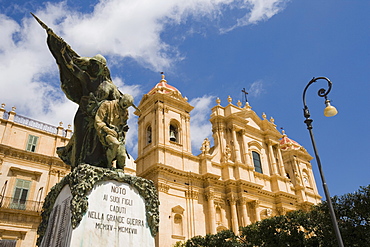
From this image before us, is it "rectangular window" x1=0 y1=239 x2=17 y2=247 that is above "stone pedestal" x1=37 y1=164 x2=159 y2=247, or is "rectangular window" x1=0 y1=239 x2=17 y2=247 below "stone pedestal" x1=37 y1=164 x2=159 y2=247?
above

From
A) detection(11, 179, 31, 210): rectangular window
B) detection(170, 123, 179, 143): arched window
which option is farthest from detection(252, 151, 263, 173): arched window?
detection(11, 179, 31, 210): rectangular window

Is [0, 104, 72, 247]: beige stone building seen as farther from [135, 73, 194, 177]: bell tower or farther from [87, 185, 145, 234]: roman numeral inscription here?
[87, 185, 145, 234]: roman numeral inscription

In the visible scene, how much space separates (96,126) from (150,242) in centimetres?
238

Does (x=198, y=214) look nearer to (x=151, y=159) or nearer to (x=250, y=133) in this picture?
(x=151, y=159)

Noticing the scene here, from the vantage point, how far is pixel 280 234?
55.2 feet

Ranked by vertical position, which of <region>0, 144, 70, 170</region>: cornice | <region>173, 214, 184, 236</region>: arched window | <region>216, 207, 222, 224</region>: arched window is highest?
<region>0, 144, 70, 170</region>: cornice

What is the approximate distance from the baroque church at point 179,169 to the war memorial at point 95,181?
16.3 m

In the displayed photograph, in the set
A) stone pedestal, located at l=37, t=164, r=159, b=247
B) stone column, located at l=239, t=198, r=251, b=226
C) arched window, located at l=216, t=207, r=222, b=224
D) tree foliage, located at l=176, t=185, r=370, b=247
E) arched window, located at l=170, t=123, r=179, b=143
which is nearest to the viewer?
stone pedestal, located at l=37, t=164, r=159, b=247

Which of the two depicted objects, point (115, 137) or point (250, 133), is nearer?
point (115, 137)

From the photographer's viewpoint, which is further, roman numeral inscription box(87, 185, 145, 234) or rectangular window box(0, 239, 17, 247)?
rectangular window box(0, 239, 17, 247)

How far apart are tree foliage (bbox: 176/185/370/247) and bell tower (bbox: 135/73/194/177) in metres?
8.26

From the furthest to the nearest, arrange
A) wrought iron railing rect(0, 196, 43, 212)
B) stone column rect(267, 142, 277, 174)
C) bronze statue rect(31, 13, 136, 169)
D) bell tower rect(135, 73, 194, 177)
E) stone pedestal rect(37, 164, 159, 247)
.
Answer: stone column rect(267, 142, 277, 174) → bell tower rect(135, 73, 194, 177) → wrought iron railing rect(0, 196, 43, 212) → bronze statue rect(31, 13, 136, 169) → stone pedestal rect(37, 164, 159, 247)

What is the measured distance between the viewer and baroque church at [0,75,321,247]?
22.2 m

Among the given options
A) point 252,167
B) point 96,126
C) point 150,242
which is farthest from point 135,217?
point 252,167
